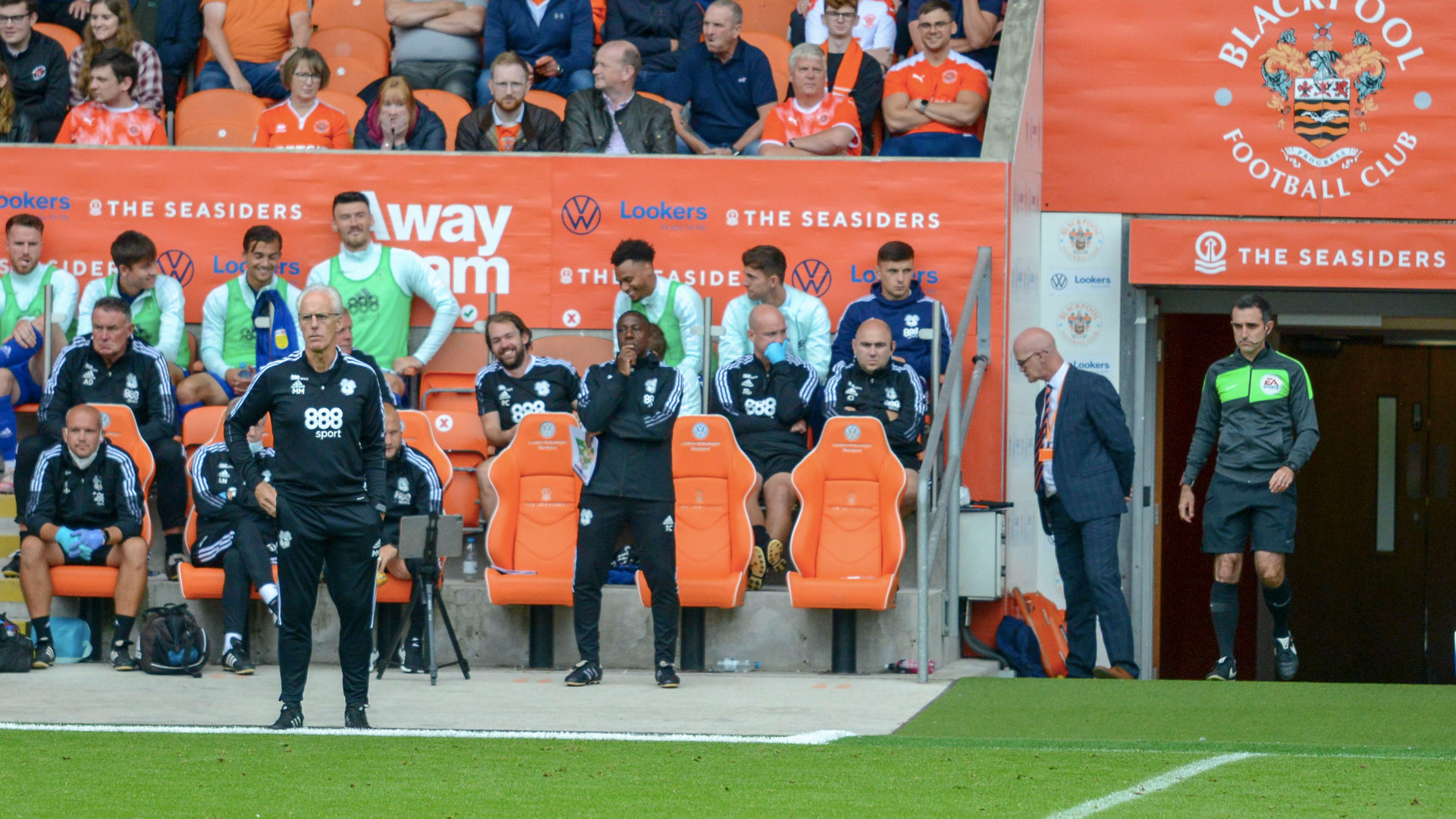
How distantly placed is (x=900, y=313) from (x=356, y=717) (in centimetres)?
443

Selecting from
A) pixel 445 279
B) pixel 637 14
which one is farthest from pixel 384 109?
pixel 637 14

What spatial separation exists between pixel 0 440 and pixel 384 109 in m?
3.02

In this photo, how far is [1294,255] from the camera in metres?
11.4

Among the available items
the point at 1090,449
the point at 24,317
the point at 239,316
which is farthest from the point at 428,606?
the point at 24,317

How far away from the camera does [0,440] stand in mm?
10734

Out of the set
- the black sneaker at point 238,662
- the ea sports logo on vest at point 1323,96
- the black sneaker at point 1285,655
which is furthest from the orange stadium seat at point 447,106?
the black sneaker at point 1285,655

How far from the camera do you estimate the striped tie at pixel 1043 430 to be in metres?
9.54

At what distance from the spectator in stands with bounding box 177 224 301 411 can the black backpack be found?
6.07 ft

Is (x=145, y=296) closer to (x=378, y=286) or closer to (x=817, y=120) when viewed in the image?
(x=378, y=286)

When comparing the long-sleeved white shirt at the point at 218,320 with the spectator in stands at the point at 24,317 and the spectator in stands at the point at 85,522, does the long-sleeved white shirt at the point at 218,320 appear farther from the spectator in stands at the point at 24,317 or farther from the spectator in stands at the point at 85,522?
the spectator in stands at the point at 85,522

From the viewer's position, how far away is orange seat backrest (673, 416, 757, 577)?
9.48 metres

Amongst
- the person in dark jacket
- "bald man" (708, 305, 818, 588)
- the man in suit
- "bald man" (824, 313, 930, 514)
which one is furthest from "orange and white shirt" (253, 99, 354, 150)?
the man in suit

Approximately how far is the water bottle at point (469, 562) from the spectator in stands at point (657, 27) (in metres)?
3.85

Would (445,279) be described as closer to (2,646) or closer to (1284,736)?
(2,646)
